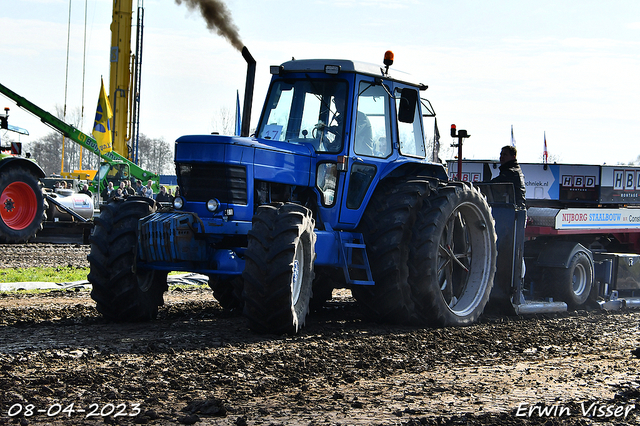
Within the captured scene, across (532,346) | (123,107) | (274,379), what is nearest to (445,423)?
(274,379)

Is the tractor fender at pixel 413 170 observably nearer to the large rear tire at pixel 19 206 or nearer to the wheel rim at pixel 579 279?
the wheel rim at pixel 579 279

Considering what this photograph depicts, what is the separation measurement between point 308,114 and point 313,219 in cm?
140

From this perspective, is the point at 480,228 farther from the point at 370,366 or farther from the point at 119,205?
the point at 119,205

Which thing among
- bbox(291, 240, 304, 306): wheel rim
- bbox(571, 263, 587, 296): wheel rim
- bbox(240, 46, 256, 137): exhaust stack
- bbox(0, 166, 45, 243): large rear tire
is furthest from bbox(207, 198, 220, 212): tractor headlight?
bbox(0, 166, 45, 243): large rear tire

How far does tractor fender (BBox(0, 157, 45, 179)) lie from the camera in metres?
15.2

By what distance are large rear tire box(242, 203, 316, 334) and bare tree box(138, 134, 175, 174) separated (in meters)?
95.0

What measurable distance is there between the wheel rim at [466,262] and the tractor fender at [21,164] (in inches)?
395

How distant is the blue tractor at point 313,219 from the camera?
698cm

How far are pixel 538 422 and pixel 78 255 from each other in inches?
534

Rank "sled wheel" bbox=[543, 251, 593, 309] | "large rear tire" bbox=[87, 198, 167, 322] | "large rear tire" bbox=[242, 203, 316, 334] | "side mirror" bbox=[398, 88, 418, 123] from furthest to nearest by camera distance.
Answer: "sled wheel" bbox=[543, 251, 593, 309], "side mirror" bbox=[398, 88, 418, 123], "large rear tire" bbox=[87, 198, 167, 322], "large rear tire" bbox=[242, 203, 316, 334]

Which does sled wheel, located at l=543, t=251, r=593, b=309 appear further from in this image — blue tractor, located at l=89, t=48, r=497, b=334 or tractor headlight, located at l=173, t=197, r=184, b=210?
tractor headlight, located at l=173, t=197, r=184, b=210

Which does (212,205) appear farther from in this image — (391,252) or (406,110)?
(406,110)

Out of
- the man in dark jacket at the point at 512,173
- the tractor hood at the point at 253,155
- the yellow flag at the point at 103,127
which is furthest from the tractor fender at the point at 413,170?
the yellow flag at the point at 103,127

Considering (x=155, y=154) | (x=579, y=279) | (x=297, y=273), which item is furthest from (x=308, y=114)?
(x=155, y=154)
